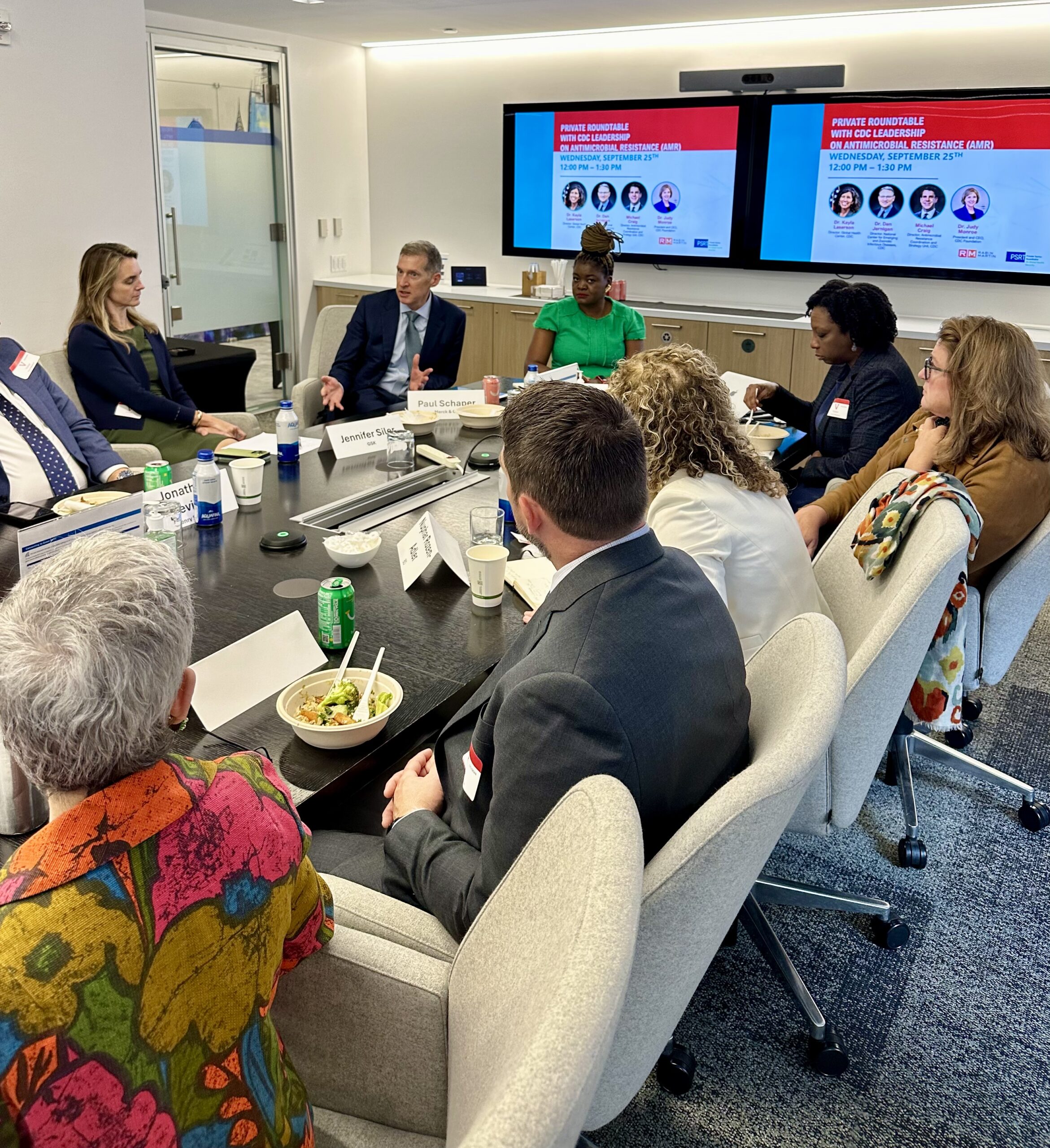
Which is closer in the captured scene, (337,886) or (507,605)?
(337,886)

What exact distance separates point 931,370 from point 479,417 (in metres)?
1.53

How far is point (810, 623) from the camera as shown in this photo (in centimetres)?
148

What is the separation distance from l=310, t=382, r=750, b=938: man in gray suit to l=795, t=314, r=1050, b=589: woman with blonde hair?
109 cm

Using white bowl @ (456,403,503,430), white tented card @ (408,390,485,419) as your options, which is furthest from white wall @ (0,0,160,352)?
white bowl @ (456,403,503,430)

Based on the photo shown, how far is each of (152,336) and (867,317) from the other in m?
2.77

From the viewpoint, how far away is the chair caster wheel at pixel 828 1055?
5.90ft

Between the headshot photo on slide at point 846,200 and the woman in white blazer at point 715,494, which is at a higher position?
the headshot photo on slide at point 846,200

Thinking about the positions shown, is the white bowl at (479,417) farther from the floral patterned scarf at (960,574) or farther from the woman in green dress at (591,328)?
the floral patterned scarf at (960,574)

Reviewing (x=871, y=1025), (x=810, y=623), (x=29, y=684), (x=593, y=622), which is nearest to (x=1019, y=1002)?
(x=871, y=1025)

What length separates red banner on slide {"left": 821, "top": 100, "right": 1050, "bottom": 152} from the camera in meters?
4.98

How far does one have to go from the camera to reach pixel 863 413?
135 inches

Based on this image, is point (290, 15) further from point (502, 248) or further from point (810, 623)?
point (810, 623)

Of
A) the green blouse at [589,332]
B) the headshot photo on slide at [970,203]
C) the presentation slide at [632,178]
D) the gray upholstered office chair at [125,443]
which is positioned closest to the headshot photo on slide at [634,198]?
the presentation slide at [632,178]

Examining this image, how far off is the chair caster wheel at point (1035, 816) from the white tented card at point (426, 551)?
156 centimetres
